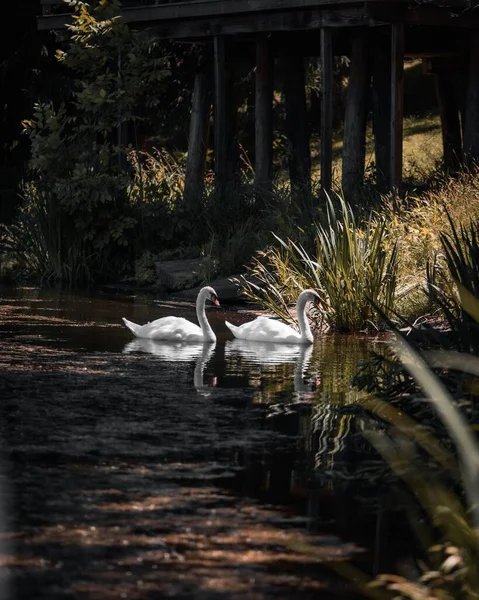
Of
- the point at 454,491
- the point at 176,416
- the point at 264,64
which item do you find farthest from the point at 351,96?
the point at 454,491

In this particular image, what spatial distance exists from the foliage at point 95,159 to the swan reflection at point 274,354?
6112 millimetres

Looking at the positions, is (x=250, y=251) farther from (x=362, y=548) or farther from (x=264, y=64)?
(x=362, y=548)

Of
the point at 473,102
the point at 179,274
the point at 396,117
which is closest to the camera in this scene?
the point at 179,274

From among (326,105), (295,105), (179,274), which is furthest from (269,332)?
(295,105)

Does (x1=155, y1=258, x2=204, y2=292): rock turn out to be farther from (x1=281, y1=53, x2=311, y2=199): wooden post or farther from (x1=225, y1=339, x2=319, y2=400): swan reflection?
(x1=281, y1=53, x2=311, y2=199): wooden post

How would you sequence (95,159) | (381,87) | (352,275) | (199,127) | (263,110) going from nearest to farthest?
(352,275), (95,159), (381,87), (263,110), (199,127)

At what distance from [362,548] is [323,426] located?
2529 mm

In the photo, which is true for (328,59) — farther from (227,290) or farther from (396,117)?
(227,290)

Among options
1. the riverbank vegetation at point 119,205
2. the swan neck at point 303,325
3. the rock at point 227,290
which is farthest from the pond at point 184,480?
the riverbank vegetation at point 119,205

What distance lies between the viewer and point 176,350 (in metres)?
11.9

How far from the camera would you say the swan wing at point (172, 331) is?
12211 millimetres

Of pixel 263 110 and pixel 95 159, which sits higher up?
pixel 263 110

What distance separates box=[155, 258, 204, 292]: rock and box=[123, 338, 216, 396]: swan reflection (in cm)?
459

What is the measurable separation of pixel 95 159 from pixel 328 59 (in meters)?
3.41
